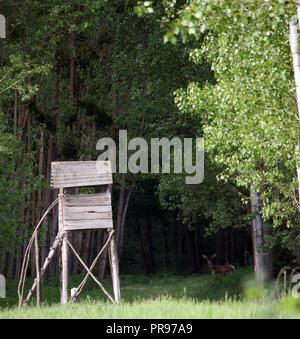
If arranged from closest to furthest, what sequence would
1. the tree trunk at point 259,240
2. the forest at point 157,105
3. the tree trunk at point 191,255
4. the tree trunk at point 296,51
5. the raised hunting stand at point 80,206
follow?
the tree trunk at point 296,51, the forest at point 157,105, the raised hunting stand at point 80,206, the tree trunk at point 259,240, the tree trunk at point 191,255

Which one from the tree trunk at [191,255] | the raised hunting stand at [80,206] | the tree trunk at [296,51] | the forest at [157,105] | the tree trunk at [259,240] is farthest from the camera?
the tree trunk at [191,255]

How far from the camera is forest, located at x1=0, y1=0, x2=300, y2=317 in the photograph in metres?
13.0

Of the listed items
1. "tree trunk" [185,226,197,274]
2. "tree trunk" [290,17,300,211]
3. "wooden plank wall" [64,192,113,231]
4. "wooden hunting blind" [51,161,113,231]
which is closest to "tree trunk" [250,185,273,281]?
"wooden plank wall" [64,192,113,231]

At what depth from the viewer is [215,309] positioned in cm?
834

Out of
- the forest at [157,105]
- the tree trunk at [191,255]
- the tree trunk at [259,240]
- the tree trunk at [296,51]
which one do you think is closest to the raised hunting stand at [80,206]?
the forest at [157,105]

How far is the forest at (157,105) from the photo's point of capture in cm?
1305

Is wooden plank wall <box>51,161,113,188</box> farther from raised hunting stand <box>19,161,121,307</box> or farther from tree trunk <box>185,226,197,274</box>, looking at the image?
tree trunk <box>185,226,197,274</box>

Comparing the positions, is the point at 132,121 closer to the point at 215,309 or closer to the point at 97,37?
the point at 97,37

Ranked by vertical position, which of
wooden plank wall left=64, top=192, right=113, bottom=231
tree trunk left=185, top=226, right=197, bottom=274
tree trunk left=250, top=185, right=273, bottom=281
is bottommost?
tree trunk left=185, top=226, right=197, bottom=274

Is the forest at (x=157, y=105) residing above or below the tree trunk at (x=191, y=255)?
above

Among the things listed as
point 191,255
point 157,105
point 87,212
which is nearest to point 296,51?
point 87,212

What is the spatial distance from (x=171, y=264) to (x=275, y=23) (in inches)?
1550

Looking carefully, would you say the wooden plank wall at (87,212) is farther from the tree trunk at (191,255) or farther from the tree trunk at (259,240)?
the tree trunk at (191,255)

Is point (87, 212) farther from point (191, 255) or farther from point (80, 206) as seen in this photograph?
point (191, 255)
